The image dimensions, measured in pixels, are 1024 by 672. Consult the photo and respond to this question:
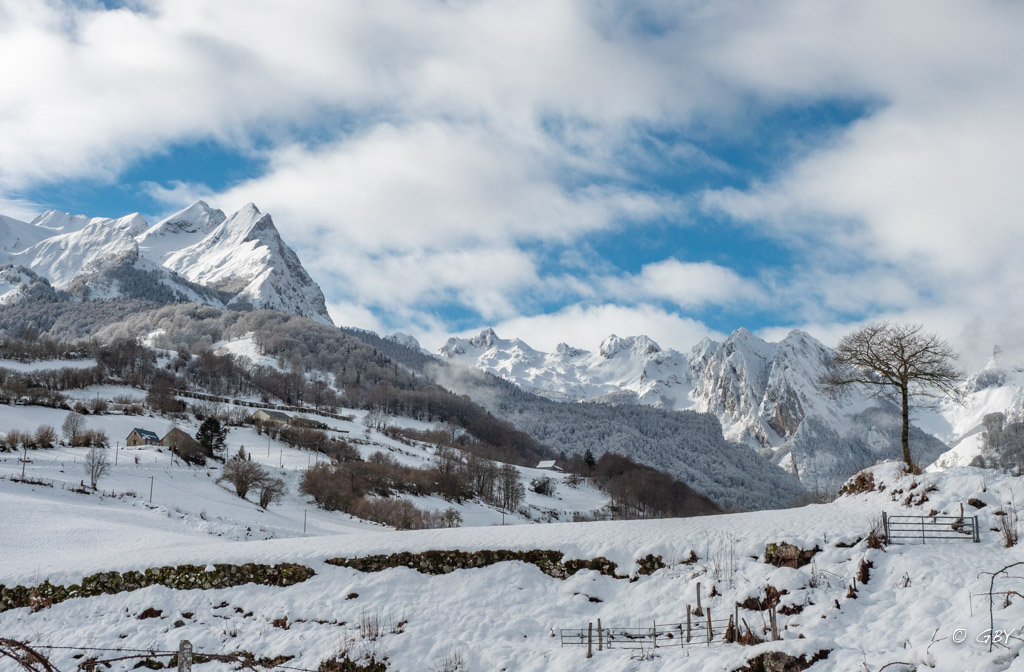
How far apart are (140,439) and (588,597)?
8469 centimetres

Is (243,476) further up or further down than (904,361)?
further down

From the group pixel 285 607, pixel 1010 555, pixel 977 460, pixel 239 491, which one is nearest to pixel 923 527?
pixel 1010 555

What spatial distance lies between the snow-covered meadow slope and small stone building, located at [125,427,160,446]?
69378mm

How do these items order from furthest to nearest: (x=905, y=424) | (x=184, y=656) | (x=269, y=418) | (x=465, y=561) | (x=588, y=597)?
(x=269, y=418)
(x=905, y=424)
(x=465, y=561)
(x=588, y=597)
(x=184, y=656)

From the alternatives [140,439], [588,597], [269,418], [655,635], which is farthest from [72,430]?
[655,635]

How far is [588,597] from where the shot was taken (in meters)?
16.7

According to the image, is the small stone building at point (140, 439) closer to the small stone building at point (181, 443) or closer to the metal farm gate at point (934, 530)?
the small stone building at point (181, 443)

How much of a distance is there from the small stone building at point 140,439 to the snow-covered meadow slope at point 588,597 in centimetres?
6938

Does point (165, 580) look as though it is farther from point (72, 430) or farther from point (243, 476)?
point (72, 430)

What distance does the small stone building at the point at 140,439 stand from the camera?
82.5 m

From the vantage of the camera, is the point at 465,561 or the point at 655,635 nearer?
the point at 655,635

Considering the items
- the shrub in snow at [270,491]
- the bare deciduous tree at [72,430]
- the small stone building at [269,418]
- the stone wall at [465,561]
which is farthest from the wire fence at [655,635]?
the small stone building at [269,418]

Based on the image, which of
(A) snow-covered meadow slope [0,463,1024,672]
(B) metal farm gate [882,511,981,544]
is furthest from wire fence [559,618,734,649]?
(B) metal farm gate [882,511,981,544]

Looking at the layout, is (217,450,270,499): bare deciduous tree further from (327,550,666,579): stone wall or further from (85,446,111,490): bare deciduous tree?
(327,550,666,579): stone wall
